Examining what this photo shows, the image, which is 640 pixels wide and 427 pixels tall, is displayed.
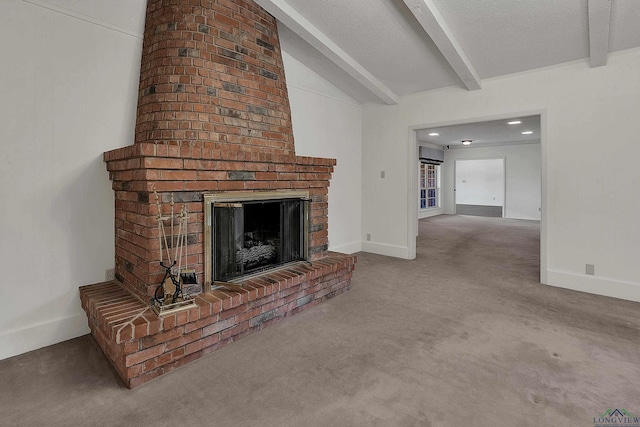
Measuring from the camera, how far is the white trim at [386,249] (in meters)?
4.75

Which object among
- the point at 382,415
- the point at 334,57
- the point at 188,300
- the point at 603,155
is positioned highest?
the point at 334,57

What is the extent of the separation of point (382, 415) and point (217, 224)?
164 centimetres

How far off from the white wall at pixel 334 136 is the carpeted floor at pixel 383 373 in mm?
1958

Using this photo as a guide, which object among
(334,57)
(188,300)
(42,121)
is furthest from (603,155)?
(42,121)

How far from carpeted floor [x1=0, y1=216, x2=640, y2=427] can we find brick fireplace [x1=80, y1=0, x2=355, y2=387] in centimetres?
20

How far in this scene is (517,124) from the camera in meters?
6.50

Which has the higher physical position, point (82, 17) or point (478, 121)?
point (82, 17)

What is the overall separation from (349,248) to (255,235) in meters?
2.46

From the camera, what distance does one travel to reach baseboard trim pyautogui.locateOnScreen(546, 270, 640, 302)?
3.10m

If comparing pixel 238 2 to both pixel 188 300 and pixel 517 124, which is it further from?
pixel 517 124

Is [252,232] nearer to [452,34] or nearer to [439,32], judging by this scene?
[439,32]

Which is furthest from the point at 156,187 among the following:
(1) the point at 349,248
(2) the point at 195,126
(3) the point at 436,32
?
(1) the point at 349,248

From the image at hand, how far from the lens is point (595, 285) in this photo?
3270mm

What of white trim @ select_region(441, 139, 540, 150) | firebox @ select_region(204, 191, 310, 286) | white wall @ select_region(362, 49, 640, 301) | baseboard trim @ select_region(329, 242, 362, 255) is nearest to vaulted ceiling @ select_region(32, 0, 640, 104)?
white wall @ select_region(362, 49, 640, 301)
